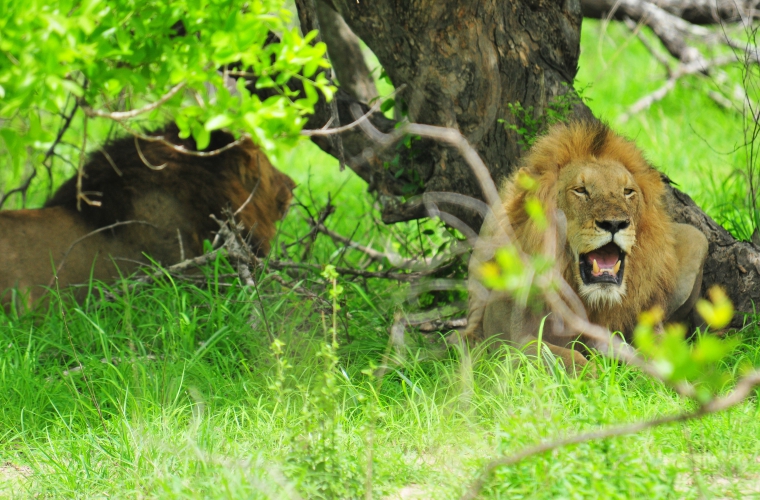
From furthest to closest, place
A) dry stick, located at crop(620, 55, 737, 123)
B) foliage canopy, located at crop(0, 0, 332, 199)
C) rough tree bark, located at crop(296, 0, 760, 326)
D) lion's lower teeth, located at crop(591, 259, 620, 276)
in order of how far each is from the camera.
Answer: dry stick, located at crop(620, 55, 737, 123)
rough tree bark, located at crop(296, 0, 760, 326)
lion's lower teeth, located at crop(591, 259, 620, 276)
foliage canopy, located at crop(0, 0, 332, 199)

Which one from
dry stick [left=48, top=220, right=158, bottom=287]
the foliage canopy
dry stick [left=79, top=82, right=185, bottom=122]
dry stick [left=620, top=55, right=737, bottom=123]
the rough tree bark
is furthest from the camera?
dry stick [left=620, top=55, right=737, bottom=123]

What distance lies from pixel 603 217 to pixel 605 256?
0.73ft

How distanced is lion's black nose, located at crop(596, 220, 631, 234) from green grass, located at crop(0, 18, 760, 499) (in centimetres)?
54

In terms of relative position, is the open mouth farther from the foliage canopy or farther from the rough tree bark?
the foliage canopy

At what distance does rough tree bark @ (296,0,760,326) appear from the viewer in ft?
13.1

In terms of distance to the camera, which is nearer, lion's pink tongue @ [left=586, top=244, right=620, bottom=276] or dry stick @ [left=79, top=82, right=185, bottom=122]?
dry stick @ [left=79, top=82, right=185, bottom=122]

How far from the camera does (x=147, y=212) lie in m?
4.88

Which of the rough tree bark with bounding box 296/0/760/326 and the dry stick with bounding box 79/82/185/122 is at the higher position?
the dry stick with bounding box 79/82/185/122

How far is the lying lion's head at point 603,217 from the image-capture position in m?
3.32

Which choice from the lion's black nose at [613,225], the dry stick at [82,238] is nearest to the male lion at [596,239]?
the lion's black nose at [613,225]

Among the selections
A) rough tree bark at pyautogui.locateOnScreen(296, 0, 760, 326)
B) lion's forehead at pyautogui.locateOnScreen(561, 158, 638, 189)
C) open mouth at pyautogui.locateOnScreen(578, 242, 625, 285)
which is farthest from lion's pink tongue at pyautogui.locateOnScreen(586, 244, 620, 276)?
rough tree bark at pyautogui.locateOnScreen(296, 0, 760, 326)

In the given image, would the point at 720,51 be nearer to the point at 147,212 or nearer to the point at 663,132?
the point at 663,132

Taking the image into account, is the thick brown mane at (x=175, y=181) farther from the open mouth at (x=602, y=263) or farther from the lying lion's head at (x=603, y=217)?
the open mouth at (x=602, y=263)

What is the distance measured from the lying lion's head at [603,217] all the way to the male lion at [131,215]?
1796mm
